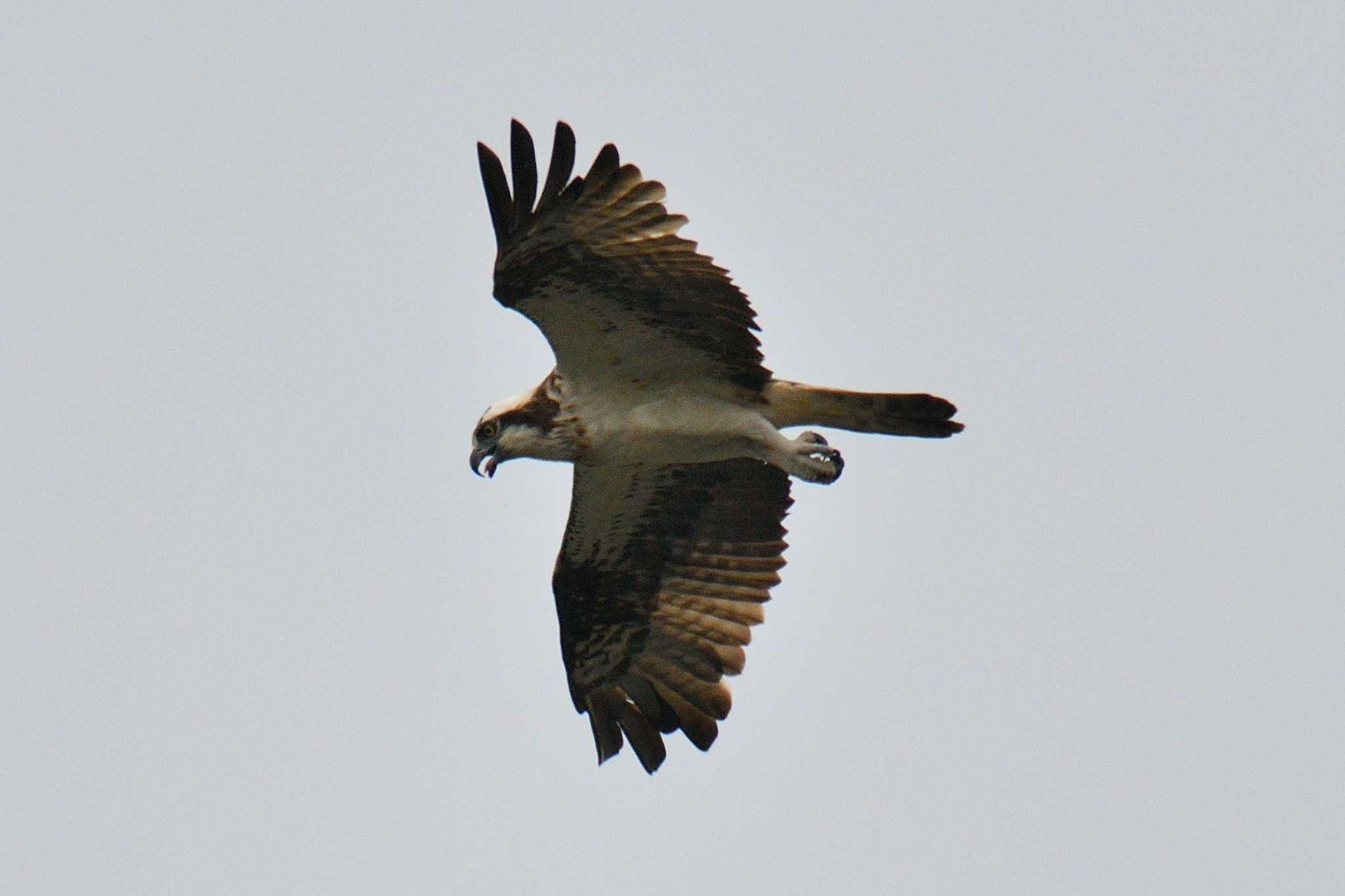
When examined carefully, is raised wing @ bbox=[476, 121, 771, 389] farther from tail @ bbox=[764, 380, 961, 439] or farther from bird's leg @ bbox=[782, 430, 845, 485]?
bird's leg @ bbox=[782, 430, 845, 485]

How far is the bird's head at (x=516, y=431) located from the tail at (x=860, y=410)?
49.9 inches

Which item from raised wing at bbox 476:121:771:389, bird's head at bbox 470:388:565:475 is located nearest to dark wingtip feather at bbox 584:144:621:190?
raised wing at bbox 476:121:771:389

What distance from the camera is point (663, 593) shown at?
12.8 metres

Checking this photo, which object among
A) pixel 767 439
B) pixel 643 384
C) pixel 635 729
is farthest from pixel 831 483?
pixel 635 729

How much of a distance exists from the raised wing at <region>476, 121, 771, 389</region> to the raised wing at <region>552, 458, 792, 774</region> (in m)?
1.09

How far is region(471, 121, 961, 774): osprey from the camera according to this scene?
10797mm

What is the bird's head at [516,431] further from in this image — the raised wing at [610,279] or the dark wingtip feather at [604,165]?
the dark wingtip feather at [604,165]

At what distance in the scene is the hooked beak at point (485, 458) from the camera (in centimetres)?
1166

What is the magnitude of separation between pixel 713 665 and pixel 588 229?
320 centimetres

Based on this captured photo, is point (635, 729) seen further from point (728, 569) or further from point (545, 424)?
point (545, 424)

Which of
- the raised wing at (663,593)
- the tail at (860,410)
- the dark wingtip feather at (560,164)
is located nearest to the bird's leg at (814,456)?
the tail at (860,410)

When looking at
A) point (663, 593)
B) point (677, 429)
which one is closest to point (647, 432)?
point (677, 429)

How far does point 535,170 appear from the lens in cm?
1062

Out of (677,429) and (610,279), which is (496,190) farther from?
(677,429)
